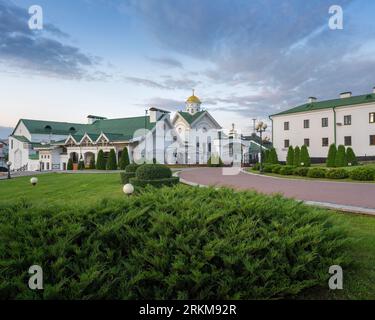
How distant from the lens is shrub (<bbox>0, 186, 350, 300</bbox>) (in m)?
2.64

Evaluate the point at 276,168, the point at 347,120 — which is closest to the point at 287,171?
the point at 276,168

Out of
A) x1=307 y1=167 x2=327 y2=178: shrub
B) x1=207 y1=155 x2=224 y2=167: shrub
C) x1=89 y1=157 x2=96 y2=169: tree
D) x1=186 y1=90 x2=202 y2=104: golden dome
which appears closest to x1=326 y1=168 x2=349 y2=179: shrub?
x1=307 y1=167 x2=327 y2=178: shrub

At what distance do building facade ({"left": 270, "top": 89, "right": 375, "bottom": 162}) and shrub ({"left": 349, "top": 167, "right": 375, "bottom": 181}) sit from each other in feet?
54.7

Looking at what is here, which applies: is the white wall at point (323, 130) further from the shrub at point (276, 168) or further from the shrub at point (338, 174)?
the shrub at point (338, 174)

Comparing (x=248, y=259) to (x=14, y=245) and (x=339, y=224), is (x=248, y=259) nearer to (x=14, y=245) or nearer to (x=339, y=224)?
(x=339, y=224)

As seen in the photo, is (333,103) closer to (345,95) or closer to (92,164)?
(345,95)

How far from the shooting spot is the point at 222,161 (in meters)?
37.1

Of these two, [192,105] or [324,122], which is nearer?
[324,122]

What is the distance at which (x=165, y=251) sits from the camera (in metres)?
2.99

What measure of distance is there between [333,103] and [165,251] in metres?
36.7

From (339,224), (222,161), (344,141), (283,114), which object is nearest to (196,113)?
(222,161)

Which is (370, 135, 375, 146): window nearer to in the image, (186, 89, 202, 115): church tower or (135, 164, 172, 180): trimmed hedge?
(186, 89, 202, 115): church tower

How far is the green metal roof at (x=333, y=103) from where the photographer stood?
30362 mm
